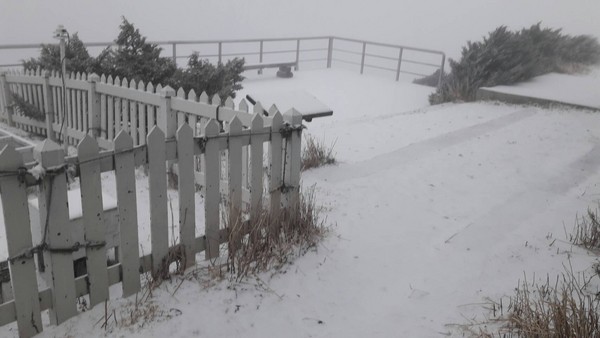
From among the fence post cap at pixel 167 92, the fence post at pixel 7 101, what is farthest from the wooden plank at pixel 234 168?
the fence post at pixel 7 101

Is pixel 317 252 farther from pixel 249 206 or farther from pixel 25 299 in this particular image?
pixel 25 299

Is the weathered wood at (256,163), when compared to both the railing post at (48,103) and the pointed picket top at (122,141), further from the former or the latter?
the railing post at (48,103)

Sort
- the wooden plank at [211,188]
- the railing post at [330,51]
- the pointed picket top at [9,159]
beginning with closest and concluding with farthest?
the pointed picket top at [9,159] < the wooden plank at [211,188] < the railing post at [330,51]

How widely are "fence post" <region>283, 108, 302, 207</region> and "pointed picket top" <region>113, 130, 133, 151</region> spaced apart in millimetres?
1280

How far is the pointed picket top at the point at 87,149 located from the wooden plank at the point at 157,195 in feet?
1.05

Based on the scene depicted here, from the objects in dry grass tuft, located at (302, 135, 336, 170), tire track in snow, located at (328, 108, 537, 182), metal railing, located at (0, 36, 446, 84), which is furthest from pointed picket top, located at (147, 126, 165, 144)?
metal railing, located at (0, 36, 446, 84)

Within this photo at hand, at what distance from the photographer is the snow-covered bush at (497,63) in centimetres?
1133

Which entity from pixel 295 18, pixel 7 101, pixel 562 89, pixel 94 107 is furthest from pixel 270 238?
pixel 295 18

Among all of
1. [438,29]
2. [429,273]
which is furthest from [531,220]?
[438,29]

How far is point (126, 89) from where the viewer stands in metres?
5.55

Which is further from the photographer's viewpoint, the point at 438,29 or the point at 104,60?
the point at 438,29

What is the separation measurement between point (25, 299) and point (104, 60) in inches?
216

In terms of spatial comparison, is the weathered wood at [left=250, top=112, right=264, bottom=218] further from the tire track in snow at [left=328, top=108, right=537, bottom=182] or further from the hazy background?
the hazy background

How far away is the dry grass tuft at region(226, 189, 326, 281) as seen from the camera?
10.5 ft
